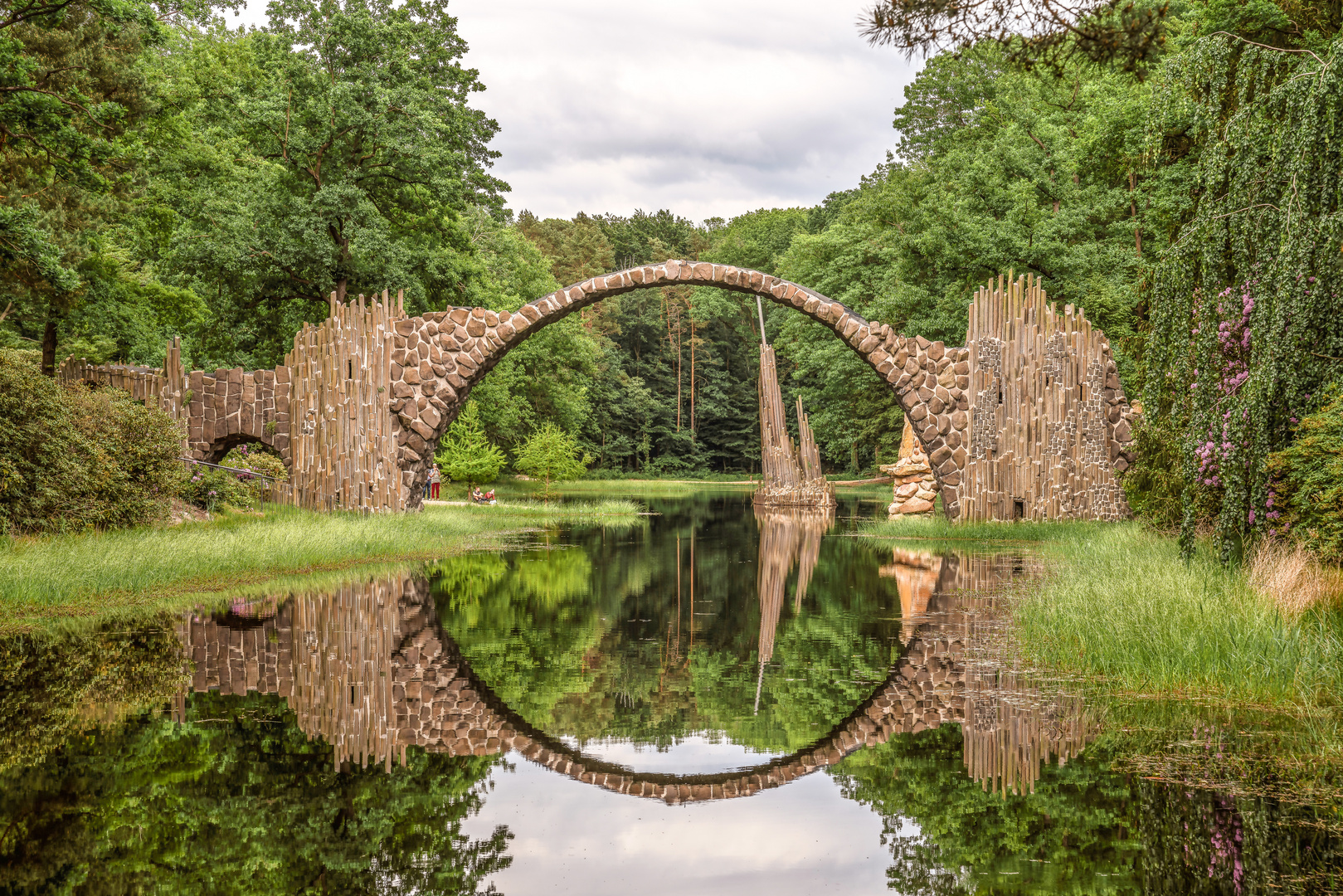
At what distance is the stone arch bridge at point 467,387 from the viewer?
16062 millimetres

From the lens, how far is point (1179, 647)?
19.3 feet

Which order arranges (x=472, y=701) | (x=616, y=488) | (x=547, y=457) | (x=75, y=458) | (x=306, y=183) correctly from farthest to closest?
1. (x=616, y=488)
2. (x=547, y=457)
3. (x=306, y=183)
4. (x=75, y=458)
5. (x=472, y=701)

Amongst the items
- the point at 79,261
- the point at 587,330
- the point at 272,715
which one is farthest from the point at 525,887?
the point at 587,330

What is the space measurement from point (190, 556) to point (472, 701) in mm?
5706

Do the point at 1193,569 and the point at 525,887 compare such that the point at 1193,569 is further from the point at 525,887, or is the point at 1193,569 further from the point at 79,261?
the point at 79,261

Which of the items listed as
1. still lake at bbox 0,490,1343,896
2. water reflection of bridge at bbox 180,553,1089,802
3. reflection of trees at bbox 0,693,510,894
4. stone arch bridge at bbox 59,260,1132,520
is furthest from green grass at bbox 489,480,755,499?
reflection of trees at bbox 0,693,510,894

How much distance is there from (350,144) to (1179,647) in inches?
799

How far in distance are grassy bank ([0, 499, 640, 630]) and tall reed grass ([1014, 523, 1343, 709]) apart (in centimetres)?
774

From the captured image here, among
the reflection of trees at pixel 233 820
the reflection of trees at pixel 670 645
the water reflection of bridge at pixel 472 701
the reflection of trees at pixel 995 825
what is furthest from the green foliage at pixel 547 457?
the reflection of trees at pixel 995 825

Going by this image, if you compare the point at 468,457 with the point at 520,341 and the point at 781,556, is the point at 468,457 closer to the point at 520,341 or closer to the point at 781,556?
the point at 520,341

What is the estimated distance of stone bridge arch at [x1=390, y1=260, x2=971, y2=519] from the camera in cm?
1664

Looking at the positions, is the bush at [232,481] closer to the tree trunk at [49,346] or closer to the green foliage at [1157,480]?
the tree trunk at [49,346]

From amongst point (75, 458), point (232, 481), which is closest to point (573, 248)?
point (232, 481)

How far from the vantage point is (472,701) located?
5770 millimetres
